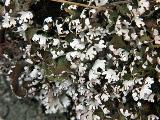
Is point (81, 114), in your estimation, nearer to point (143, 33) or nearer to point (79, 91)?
point (79, 91)

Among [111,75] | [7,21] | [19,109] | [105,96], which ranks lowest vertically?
[19,109]

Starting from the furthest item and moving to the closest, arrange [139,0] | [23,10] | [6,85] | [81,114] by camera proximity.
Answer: [6,85]
[81,114]
[23,10]
[139,0]

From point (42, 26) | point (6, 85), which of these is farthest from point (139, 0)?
point (6, 85)

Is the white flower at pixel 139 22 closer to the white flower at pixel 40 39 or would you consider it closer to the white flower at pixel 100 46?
the white flower at pixel 100 46

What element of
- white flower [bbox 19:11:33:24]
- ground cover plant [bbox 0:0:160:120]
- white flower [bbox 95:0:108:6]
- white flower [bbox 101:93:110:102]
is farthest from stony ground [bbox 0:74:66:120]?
white flower [bbox 95:0:108:6]

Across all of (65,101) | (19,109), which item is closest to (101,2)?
(65,101)

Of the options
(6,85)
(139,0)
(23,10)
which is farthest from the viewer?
(6,85)

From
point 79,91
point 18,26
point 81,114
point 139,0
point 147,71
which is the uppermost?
point 139,0

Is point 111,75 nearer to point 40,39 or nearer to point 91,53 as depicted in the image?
point 91,53
